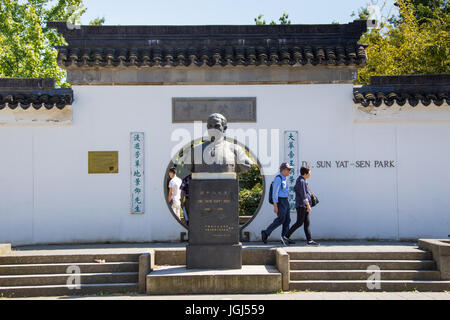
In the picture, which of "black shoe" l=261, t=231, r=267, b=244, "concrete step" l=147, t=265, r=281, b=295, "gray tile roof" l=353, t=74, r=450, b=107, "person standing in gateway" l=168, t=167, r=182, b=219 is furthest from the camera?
"person standing in gateway" l=168, t=167, r=182, b=219

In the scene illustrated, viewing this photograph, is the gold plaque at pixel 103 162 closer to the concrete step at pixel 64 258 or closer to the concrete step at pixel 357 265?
the concrete step at pixel 64 258

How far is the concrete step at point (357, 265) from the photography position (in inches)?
305

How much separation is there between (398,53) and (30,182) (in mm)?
12084

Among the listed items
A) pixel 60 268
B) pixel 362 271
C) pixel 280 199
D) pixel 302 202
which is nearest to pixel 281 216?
pixel 280 199

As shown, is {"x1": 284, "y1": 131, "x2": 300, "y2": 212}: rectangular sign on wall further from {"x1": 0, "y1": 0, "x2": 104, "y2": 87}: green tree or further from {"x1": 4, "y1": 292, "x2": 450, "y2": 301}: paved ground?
{"x1": 0, "y1": 0, "x2": 104, "y2": 87}: green tree

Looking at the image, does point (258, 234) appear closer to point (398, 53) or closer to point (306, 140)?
point (306, 140)

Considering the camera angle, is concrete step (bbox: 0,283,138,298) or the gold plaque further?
the gold plaque

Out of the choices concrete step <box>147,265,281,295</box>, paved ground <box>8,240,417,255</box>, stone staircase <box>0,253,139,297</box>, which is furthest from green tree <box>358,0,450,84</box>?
stone staircase <box>0,253,139,297</box>

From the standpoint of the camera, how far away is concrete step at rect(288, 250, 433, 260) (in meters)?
7.89

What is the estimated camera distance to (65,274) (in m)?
7.55

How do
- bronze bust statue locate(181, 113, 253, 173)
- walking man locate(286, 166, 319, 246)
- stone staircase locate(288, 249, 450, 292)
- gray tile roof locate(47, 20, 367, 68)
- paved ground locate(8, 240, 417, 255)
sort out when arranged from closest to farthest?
stone staircase locate(288, 249, 450, 292) → bronze bust statue locate(181, 113, 253, 173) → paved ground locate(8, 240, 417, 255) → walking man locate(286, 166, 319, 246) → gray tile roof locate(47, 20, 367, 68)

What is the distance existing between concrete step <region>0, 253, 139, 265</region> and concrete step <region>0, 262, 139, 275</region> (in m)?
0.10

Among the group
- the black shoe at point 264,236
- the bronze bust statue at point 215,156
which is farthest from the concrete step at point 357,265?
the bronze bust statue at point 215,156
